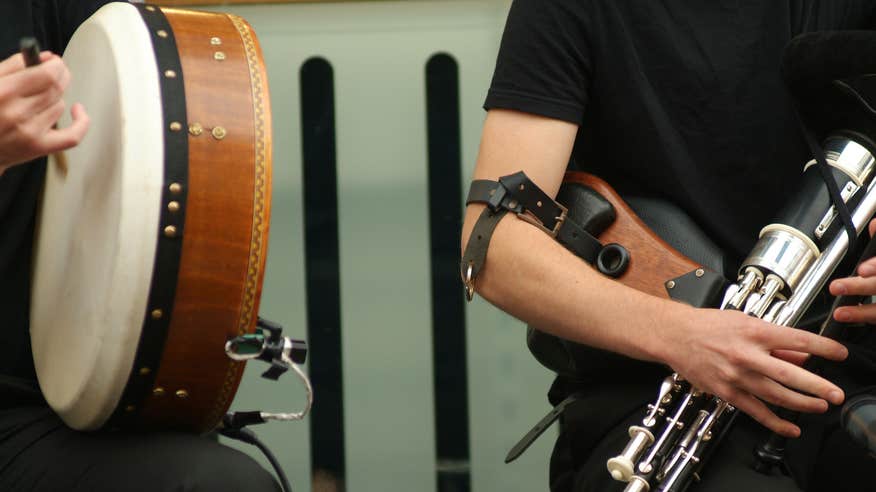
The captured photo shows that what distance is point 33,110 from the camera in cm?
124

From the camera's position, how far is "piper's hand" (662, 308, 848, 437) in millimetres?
1390

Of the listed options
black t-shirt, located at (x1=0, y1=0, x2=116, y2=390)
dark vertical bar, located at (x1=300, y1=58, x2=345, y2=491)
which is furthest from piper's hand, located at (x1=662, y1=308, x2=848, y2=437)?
dark vertical bar, located at (x1=300, y1=58, x2=345, y2=491)

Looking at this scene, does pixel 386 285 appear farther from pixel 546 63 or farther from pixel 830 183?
pixel 830 183

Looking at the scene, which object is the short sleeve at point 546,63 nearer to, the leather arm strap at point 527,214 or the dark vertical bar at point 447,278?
the leather arm strap at point 527,214

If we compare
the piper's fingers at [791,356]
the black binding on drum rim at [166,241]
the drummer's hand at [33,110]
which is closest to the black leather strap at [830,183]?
the piper's fingers at [791,356]

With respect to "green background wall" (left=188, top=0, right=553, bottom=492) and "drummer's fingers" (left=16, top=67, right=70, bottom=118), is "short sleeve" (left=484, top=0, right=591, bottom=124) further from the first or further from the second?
"green background wall" (left=188, top=0, right=553, bottom=492)

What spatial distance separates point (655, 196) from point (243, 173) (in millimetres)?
645

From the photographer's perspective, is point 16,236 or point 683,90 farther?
point 683,90

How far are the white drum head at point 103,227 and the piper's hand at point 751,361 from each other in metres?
0.65

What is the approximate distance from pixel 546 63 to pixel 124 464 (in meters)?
0.77

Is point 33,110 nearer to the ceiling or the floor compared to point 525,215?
nearer to the ceiling

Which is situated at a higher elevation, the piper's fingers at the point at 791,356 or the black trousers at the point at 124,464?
the piper's fingers at the point at 791,356

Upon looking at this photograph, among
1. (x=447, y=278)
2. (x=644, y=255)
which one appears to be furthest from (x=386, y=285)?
(x=644, y=255)

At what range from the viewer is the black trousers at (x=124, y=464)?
4.31 ft
